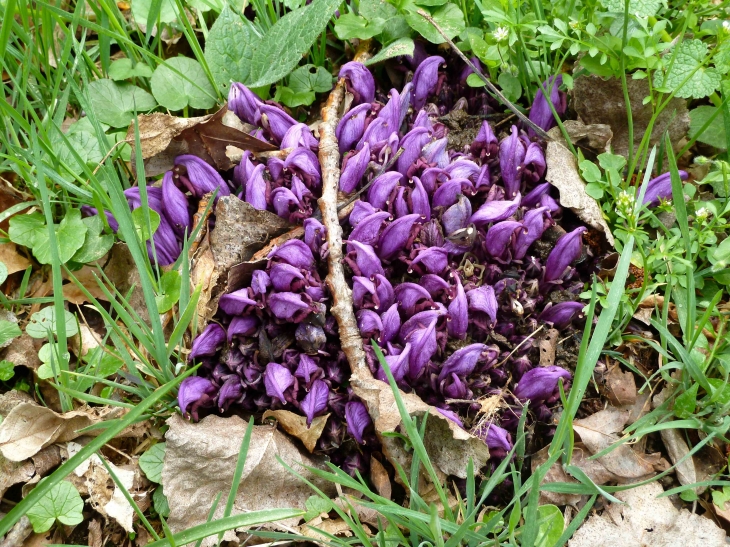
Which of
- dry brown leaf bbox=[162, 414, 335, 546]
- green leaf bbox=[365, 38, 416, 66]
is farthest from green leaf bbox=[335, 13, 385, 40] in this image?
dry brown leaf bbox=[162, 414, 335, 546]

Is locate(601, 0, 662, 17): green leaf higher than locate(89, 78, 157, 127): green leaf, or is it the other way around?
locate(601, 0, 662, 17): green leaf

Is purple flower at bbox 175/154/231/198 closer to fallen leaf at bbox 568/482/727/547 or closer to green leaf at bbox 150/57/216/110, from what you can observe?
green leaf at bbox 150/57/216/110

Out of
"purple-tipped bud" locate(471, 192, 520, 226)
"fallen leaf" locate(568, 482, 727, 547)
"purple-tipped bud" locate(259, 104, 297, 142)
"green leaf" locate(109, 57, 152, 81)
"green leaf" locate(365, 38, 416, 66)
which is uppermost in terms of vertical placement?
"green leaf" locate(365, 38, 416, 66)

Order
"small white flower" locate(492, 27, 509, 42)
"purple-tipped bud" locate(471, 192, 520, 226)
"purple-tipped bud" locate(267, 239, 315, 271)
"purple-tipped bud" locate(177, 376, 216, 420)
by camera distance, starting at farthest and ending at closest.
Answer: "small white flower" locate(492, 27, 509, 42) → "purple-tipped bud" locate(471, 192, 520, 226) → "purple-tipped bud" locate(267, 239, 315, 271) → "purple-tipped bud" locate(177, 376, 216, 420)

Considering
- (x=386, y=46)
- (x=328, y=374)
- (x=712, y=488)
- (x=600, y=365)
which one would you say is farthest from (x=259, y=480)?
(x=386, y=46)

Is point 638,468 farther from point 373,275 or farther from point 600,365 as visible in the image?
point 373,275

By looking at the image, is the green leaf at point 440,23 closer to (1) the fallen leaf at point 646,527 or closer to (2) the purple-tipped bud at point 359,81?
(2) the purple-tipped bud at point 359,81

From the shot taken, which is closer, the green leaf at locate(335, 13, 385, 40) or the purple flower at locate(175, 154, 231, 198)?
the purple flower at locate(175, 154, 231, 198)
